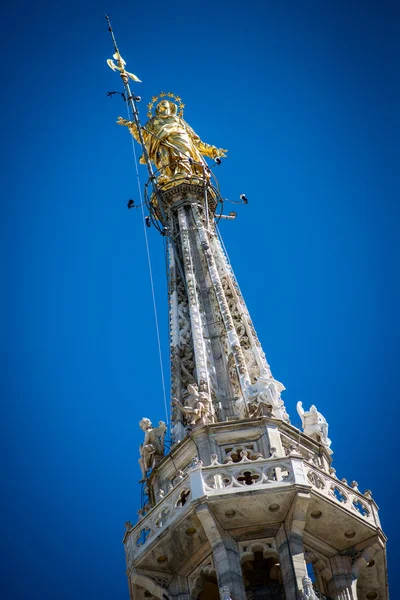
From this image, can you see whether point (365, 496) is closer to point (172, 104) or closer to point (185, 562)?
point (185, 562)

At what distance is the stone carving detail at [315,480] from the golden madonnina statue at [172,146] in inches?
716

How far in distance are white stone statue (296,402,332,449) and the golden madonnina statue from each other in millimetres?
14120

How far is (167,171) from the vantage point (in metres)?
49.5

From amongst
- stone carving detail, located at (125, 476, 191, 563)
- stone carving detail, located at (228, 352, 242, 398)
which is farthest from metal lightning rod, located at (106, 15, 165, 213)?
stone carving detail, located at (125, 476, 191, 563)

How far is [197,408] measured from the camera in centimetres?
3625

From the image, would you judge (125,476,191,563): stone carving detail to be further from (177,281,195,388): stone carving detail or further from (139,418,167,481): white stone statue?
(177,281,195,388): stone carving detail

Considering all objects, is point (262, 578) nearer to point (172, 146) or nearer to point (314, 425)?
point (314, 425)

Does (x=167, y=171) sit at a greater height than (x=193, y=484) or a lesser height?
greater

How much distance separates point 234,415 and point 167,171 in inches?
568

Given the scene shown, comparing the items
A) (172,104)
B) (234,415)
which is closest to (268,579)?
(234,415)

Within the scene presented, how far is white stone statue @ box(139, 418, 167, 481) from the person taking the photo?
37281 millimetres

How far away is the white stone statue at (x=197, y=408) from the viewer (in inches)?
1416

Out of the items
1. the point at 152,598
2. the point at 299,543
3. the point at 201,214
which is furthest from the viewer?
the point at 201,214

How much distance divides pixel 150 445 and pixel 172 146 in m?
16.3
